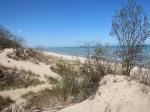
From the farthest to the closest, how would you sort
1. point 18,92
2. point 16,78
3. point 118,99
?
point 16,78
point 18,92
point 118,99

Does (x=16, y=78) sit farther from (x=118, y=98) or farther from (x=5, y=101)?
(x=118, y=98)

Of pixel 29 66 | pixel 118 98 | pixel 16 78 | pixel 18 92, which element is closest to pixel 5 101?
pixel 18 92

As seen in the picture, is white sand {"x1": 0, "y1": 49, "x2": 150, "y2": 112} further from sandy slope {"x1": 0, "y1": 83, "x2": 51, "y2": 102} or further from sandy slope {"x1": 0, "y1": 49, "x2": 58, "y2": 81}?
sandy slope {"x1": 0, "y1": 49, "x2": 58, "y2": 81}

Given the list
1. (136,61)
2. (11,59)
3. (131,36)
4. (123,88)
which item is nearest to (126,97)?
(123,88)

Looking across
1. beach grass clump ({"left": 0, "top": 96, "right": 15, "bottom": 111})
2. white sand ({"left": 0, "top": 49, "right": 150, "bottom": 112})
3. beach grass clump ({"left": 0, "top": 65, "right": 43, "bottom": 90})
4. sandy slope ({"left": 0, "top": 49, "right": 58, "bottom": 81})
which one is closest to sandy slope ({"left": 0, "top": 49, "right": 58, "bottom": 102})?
sandy slope ({"left": 0, "top": 49, "right": 58, "bottom": 81})

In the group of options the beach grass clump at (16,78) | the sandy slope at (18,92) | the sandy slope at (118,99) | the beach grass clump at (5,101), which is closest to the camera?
the sandy slope at (118,99)

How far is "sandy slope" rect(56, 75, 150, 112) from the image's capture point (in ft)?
21.5

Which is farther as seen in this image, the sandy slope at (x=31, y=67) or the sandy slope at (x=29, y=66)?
the sandy slope at (x=29, y=66)

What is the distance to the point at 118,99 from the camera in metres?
6.81

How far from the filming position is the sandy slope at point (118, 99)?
6565 millimetres

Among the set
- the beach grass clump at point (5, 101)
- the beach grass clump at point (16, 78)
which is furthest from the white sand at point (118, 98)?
the beach grass clump at point (16, 78)

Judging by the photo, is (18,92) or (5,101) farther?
(18,92)

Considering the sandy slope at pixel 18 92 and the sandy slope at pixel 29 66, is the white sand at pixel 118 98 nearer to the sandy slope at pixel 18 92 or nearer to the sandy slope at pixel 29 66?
the sandy slope at pixel 18 92

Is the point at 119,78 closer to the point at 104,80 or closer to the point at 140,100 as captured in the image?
the point at 104,80
